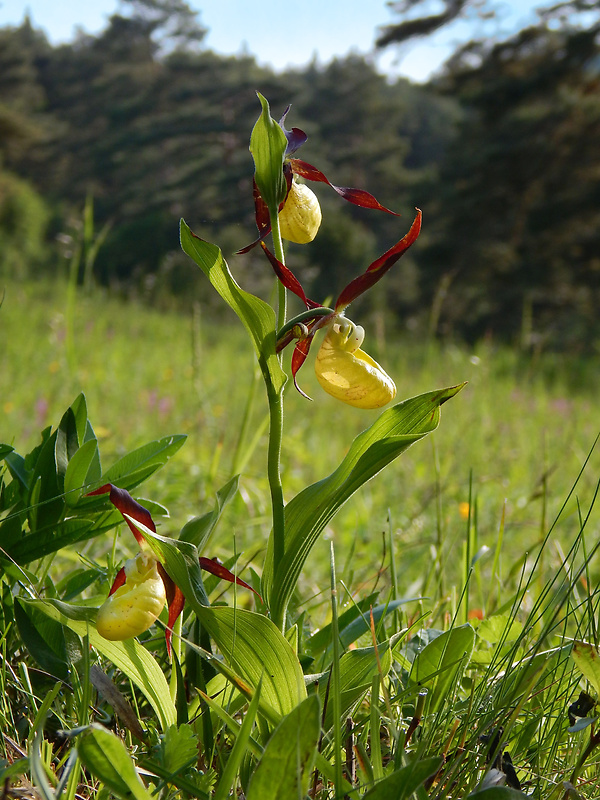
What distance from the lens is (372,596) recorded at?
2.31 ft

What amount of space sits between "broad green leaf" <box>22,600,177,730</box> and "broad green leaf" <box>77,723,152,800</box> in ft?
0.33

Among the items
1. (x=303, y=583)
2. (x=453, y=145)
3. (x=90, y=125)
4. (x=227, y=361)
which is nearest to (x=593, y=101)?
(x=453, y=145)

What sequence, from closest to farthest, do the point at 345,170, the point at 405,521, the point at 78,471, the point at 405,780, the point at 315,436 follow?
the point at 405,780, the point at 78,471, the point at 405,521, the point at 315,436, the point at 345,170

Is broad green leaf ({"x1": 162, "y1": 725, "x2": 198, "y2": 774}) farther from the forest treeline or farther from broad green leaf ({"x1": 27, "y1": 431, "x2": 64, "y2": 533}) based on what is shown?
the forest treeline

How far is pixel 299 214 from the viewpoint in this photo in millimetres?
617

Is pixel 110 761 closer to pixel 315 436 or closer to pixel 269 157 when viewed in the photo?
pixel 269 157

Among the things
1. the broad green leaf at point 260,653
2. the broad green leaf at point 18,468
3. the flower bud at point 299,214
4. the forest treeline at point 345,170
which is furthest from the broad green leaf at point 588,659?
the forest treeline at point 345,170

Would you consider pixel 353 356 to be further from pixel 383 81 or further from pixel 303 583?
pixel 383 81

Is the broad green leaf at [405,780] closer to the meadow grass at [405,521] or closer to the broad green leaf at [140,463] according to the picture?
the meadow grass at [405,521]

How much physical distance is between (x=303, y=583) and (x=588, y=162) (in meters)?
10.8

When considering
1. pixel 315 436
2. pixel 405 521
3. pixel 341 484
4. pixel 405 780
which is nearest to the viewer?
pixel 405 780

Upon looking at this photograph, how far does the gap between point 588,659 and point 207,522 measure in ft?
1.21

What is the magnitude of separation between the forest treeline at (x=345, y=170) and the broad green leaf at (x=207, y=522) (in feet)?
3.49

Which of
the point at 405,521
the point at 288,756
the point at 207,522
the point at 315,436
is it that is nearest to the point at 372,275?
the point at 207,522
